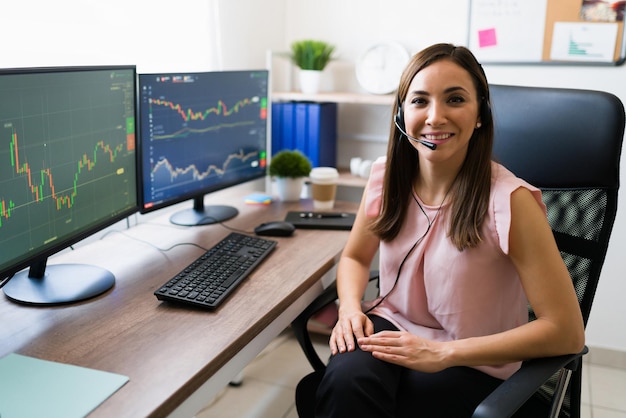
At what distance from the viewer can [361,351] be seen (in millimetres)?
1380

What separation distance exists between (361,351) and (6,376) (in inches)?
27.4

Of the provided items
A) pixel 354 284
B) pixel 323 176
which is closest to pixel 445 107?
pixel 354 284

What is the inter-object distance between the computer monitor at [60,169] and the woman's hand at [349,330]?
532 millimetres

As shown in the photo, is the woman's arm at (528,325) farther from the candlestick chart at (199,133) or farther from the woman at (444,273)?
the candlestick chart at (199,133)

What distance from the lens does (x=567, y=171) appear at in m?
1.49

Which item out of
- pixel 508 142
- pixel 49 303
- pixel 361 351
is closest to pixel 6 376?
pixel 49 303

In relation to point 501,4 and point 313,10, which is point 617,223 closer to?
point 501,4

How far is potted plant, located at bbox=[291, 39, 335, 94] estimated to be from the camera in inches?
102

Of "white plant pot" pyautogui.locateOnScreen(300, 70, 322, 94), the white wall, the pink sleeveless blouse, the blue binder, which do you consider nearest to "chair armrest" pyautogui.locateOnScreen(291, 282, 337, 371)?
the pink sleeveless blouse

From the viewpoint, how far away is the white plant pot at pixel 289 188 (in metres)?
2.21

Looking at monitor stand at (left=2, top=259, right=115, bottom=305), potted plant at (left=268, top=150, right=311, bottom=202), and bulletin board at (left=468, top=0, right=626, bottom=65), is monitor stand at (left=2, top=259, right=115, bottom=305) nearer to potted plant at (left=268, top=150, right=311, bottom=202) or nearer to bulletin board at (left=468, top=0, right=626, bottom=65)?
potted plant at (left=268, top=150, right=311, bottom=202)

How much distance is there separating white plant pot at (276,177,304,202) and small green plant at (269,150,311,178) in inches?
0.7

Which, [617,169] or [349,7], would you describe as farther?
[349,7]

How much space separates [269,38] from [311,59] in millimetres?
242
